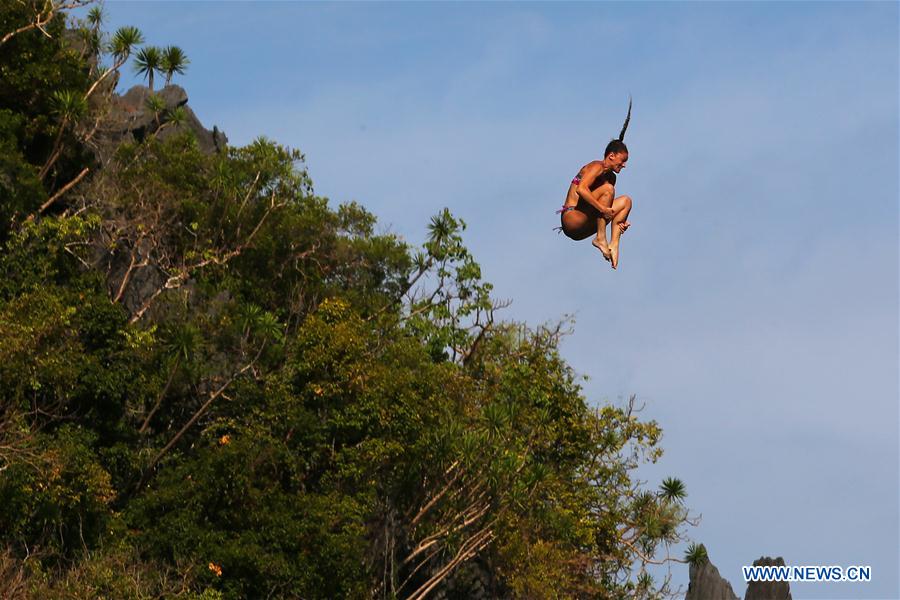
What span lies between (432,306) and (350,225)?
3.11 meters

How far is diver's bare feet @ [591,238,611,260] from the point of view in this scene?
10.9m

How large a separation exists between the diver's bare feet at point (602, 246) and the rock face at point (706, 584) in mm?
34077

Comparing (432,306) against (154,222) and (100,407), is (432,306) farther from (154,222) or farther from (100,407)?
(100,407)

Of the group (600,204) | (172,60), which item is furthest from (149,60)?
(600,204)

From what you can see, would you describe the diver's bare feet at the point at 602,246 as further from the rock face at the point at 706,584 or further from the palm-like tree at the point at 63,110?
the rock face at the point at 706,584

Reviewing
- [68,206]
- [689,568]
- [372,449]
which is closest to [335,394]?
[372,449]

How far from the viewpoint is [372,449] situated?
102ft

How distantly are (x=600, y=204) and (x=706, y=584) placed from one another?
34691 mm

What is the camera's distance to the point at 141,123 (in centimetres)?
4822

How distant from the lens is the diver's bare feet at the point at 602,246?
10.9 metres

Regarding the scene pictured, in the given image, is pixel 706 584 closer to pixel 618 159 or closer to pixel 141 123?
pixel 141 123

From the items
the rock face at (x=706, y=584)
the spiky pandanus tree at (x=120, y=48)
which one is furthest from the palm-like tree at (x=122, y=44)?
the rock face at (x=706, y=584)

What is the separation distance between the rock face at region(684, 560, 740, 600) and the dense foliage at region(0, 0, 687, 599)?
3.99m

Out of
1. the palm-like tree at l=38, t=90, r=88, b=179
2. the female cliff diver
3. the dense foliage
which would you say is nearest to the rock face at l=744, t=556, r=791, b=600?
the dense foliage
